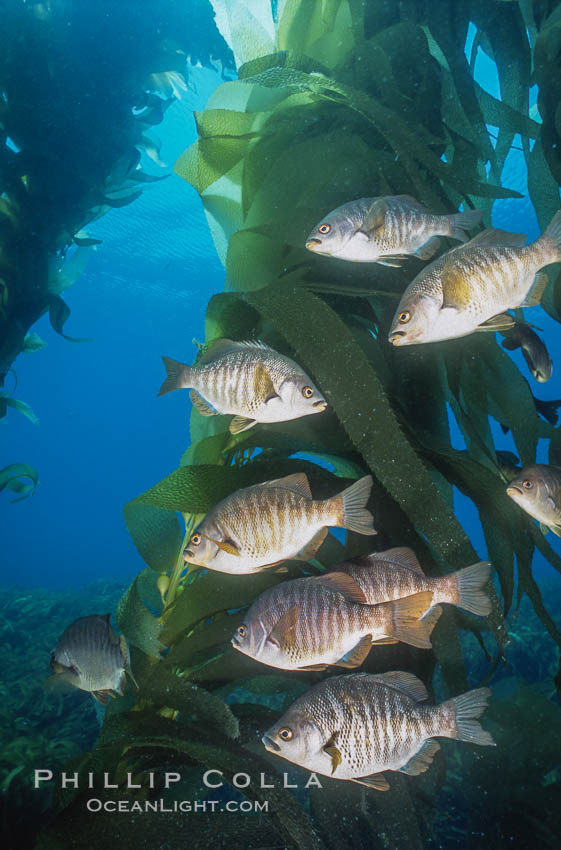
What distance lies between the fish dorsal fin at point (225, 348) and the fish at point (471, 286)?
551mm

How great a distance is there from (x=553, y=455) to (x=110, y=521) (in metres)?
108

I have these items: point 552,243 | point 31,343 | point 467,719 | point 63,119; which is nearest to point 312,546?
point 467,719

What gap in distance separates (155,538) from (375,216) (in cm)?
168

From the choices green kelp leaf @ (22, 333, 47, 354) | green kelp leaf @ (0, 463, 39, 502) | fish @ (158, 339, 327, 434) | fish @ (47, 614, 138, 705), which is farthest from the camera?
green kelp leaf @ (22, 333, 47, 354)

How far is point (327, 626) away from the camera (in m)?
1.46

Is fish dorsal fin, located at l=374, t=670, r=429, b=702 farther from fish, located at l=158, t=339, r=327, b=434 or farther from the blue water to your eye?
the blue water

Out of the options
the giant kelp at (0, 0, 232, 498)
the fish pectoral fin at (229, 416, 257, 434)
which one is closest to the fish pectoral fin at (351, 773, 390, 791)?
the fish pectoral fin at (229, 416, 257, 434)

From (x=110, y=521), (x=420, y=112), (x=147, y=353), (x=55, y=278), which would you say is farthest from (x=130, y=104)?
(x=110, y=521)

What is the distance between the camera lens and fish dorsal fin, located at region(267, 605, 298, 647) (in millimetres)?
1443

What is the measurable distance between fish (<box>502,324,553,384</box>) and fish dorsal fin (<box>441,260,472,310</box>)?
2.18 ft

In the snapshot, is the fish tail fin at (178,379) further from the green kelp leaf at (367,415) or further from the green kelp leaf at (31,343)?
the green kelp leaf at (31,343)

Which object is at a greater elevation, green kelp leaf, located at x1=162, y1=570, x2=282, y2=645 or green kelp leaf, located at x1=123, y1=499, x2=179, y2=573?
green kelp leaf, located at x1=123, y1=499, x2=179, y2=573

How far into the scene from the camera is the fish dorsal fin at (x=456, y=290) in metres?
1.43

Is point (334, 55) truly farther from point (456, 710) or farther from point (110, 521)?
point (110, 521)
